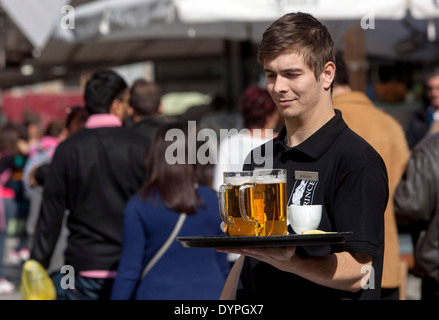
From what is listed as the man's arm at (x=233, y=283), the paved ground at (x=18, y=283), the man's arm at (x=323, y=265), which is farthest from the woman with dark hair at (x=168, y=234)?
the paved ground at (x=18, y=283)

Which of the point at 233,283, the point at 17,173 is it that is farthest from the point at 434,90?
the point at 233,283

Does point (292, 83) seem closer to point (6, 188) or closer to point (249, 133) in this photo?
point (249, 133)

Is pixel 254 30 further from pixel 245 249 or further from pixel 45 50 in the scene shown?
pixel 245 249

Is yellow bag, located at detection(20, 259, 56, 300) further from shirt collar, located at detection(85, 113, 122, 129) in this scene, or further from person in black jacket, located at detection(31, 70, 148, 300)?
shirt collar, located at detection(85, 113, 122, 129)

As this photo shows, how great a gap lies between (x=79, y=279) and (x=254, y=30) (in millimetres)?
4719

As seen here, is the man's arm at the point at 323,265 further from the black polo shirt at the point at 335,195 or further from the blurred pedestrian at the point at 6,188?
the blurred pedestrian at the point at 6,188

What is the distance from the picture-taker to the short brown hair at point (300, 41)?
2133 mm

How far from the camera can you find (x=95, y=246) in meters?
4.38

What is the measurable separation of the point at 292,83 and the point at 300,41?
0.36 feet

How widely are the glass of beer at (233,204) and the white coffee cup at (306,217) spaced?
119 mm

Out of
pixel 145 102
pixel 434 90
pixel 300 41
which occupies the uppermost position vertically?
pixel 434 90

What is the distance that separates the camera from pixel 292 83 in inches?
84.5

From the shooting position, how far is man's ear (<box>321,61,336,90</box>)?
2203 mm
